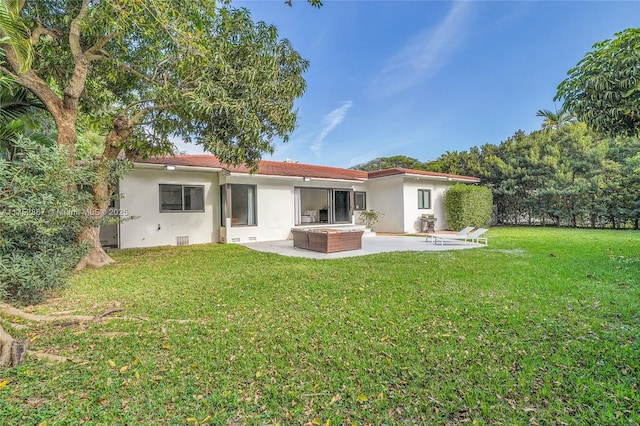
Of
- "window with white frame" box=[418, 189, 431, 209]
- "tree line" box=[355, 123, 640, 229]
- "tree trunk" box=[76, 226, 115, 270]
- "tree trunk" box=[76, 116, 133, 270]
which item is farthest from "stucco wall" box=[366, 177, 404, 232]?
"tree trunk" box=[76, 226, 115, 270]

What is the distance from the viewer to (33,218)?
480 centimetres

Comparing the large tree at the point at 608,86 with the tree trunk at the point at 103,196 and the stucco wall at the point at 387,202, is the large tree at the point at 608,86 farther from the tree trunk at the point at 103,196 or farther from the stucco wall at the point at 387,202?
the stucco wall at the point at 387,202

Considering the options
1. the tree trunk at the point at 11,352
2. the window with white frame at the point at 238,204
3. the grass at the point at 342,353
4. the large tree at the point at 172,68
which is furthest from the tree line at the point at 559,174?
the tree trunk at the point at 11,352

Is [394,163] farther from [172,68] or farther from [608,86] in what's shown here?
[608,86]

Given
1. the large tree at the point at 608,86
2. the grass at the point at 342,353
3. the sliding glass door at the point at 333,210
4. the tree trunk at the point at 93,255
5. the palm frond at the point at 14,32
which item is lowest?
the grass at the point at 342,353

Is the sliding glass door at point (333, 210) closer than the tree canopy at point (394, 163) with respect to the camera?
Yes

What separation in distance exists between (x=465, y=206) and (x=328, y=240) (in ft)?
36.0

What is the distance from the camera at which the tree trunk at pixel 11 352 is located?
312cm

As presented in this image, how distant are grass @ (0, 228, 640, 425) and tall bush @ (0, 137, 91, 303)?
0.55 metres

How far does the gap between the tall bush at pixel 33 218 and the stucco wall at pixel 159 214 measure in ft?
20.3

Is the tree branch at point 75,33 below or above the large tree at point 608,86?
above

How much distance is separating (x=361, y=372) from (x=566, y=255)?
9.25 metres

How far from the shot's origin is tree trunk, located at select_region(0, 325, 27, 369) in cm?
312

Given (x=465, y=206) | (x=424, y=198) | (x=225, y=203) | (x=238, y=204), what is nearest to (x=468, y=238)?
(x=465, y=206)
